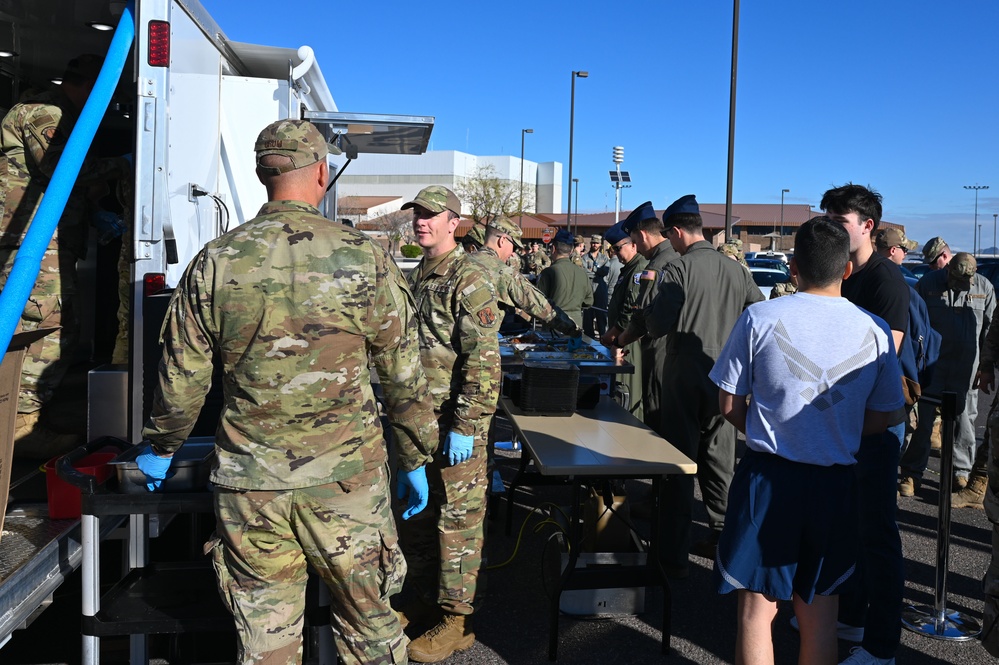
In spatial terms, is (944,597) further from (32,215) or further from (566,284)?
(566,284)

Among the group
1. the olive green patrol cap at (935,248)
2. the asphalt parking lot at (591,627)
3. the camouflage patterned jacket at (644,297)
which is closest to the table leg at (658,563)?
the asphalt parking lot at (591,627)

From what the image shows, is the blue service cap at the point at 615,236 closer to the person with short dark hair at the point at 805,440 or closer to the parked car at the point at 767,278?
→ the person with short dark hair at the point at 805,440

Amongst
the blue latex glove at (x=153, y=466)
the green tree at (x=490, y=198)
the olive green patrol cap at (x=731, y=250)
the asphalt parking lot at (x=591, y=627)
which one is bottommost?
the asphalt parking lot at (x=591, y=627)

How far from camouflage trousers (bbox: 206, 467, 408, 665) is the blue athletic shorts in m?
1.22

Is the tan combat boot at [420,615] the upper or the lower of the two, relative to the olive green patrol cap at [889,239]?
lower

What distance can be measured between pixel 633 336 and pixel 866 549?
1.91 m

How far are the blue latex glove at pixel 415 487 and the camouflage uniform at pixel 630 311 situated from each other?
143 inches

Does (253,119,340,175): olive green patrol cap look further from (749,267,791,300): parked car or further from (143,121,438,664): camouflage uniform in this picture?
(749,267,791,300): parked car

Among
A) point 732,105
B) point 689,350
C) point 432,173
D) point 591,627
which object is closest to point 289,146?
point 591,627

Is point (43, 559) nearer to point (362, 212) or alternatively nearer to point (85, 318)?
point (85, 318)

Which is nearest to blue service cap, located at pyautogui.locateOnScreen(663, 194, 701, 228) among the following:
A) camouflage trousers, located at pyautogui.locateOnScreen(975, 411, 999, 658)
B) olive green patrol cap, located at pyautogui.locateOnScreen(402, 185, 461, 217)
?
olive green patrol cap, located at pyautogui.locateOnScreen(402, 185, 461, 217)

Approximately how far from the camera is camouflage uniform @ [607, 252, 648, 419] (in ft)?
22.8

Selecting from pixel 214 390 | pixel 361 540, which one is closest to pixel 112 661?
pixel 214 390

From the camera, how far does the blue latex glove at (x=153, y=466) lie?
2713 millimetres
